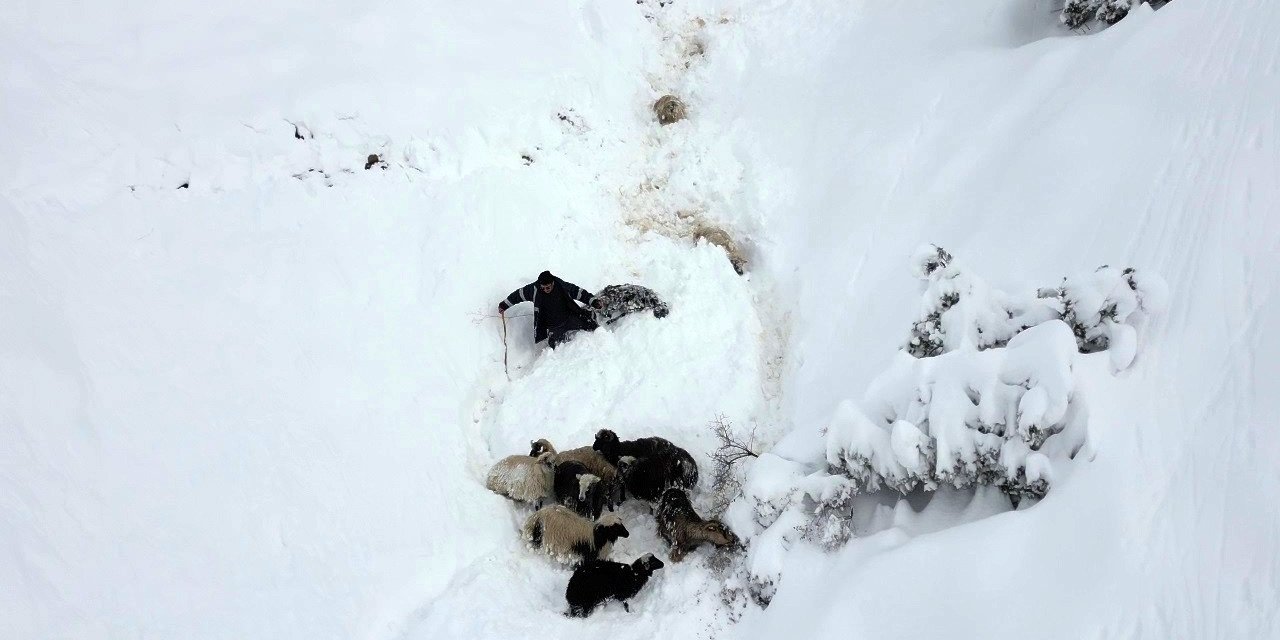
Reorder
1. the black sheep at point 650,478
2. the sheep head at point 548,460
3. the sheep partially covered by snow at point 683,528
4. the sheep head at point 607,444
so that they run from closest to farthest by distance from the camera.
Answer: the sheep partially covered by snow at point 683,528 → the black sheep at point 650,478 → the sheep head at point 548,460 → the sheep head at point 607,444

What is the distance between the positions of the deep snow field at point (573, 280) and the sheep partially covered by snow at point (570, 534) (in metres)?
0.21

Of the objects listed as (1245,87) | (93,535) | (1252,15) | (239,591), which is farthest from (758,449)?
(1252,15)

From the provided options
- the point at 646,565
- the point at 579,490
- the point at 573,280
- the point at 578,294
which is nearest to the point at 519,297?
the point at 578,294

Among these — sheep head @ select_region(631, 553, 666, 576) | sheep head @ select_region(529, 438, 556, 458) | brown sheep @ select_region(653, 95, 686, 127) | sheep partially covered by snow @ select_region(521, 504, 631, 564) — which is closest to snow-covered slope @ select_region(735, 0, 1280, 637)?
sheep head @ select_region(631, 553, 666, 576)

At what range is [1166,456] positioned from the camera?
15.8 ft

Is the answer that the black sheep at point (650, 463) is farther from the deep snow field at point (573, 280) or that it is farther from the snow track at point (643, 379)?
the deep snow field at point (573, 280)

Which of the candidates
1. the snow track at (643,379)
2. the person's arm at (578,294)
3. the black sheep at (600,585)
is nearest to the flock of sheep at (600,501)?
the black sheep at (600,585)

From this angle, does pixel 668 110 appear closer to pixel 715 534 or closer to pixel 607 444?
pixel 607 444

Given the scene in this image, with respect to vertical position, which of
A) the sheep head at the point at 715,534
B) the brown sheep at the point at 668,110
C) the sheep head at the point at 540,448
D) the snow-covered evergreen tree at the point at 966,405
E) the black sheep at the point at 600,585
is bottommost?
the black sheep at the point at 600,585

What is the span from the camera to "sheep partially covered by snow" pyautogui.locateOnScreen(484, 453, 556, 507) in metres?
6.79

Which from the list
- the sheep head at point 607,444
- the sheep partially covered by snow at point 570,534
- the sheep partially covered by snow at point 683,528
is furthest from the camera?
the sheep head at point 607,444

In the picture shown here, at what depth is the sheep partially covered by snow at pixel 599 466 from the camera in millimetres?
6812

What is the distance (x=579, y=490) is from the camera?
21.6 feet

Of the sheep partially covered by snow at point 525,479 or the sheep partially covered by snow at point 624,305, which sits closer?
the sheep partially covered by snow at point 525,479
